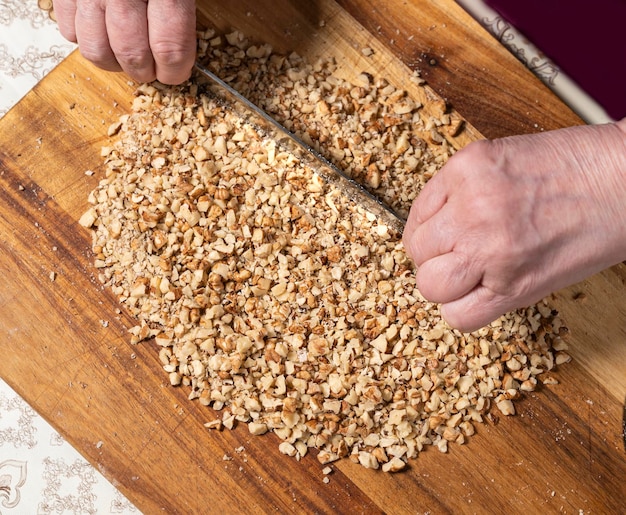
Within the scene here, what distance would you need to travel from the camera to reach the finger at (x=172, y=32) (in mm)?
904

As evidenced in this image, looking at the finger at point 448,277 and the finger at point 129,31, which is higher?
the finger at point 448,277

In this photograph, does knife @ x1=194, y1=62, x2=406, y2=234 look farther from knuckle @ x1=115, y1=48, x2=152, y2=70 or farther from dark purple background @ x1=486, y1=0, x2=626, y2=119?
dark purple background @ x1=486, y1=0, x2=626, y2=119

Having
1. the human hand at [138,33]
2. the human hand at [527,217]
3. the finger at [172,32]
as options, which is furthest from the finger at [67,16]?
the human hand at [527,217]

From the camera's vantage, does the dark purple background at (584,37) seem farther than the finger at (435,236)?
Yes

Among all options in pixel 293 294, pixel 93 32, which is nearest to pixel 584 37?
pixel 293 294

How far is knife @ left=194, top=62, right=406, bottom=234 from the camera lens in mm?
990

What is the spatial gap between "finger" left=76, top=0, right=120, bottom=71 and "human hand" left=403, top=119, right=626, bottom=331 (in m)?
0.50

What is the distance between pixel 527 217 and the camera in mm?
770

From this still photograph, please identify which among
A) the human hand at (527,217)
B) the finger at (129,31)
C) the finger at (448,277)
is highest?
the human hand at (527,217)

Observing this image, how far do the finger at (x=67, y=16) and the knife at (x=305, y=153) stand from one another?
18cm

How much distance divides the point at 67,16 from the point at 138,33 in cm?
14

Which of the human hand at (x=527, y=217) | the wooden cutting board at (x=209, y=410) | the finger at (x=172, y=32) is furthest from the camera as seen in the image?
the wooden cutting board at (x=209, y=410)

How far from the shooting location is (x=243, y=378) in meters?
1.00

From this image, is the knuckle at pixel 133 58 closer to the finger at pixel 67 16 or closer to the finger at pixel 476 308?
the finger at pixel 67 16
